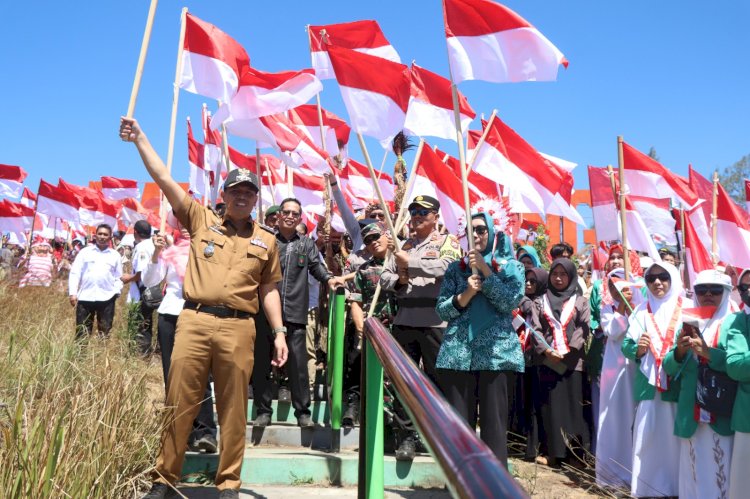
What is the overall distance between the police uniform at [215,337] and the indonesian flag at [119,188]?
48.5 ft

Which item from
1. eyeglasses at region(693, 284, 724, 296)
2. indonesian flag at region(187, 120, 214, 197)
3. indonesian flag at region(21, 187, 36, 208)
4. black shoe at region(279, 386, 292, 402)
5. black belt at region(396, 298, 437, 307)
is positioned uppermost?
indonesian flag at region(21, 187, 36, 208)

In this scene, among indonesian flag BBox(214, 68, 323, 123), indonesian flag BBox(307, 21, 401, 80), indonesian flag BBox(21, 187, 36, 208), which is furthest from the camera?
indonesian flag BBox(21, 187, 36, 208)

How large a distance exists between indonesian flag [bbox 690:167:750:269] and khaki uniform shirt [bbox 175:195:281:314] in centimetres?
464

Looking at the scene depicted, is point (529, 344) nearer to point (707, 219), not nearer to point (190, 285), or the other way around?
point (707, 219)

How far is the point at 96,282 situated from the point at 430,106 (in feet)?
17.5

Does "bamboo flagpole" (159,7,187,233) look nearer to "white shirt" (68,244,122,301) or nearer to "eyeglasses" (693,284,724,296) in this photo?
"eyeglasses" (693,284,724,296)

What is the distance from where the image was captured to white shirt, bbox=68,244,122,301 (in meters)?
10.3

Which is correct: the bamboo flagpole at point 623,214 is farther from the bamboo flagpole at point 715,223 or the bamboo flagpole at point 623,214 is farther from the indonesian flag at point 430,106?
the indonesian flag at point 430,106

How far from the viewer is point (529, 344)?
23.5 ft

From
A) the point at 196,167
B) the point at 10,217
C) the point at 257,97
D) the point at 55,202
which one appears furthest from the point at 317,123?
the point at 10,217

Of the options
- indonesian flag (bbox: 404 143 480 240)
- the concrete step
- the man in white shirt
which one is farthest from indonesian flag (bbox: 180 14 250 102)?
the man in white shirt

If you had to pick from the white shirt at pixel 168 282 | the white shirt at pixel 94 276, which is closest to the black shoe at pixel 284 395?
the white shirt at pixel 168 282

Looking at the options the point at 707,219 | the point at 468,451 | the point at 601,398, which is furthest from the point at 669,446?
the point at 468,451

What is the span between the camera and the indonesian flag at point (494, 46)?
20.1 feet
